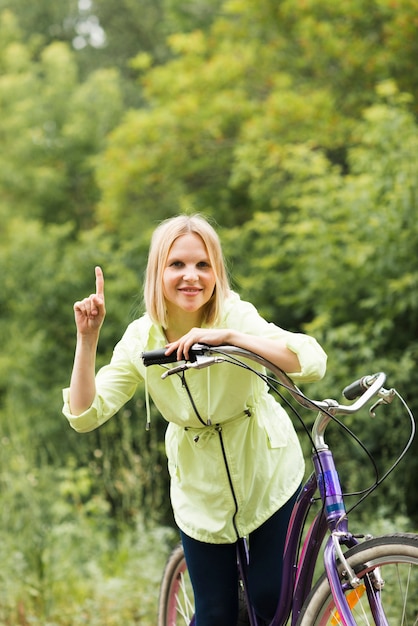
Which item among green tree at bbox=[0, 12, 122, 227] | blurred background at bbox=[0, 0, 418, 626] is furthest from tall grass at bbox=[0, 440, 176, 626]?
green tree at bbox=[0, 12, 122, 227]

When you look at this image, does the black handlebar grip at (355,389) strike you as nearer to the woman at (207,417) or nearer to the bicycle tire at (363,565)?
the woman at (207,417)

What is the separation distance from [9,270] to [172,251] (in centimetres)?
813

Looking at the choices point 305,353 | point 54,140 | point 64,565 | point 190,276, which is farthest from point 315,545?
point 54,140

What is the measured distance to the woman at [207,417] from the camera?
2.23m

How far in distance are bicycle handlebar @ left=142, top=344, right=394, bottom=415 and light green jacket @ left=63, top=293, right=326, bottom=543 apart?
9.9 inches

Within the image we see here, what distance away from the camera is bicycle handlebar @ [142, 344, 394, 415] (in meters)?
1.91

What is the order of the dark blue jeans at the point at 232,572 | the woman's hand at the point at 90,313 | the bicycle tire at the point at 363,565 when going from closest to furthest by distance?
the bicycle tire at the point at 363,565
the woman's hand at the point at 90,313
the dark blue jeans at the point at 232,572

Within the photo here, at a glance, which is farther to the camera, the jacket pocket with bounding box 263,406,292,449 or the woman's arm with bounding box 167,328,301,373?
the jacket pocket with bounding box 263,406,292,449

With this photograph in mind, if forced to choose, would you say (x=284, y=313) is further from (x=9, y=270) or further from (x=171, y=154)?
(x=9, y=270)

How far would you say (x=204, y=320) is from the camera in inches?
91.4

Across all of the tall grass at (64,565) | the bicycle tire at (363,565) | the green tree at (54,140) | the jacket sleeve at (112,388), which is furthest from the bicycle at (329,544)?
the green tree at (54,140)

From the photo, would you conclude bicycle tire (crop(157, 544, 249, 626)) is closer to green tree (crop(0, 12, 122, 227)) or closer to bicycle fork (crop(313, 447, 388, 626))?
bicycle fork (crop(313, 447, 388, 626))

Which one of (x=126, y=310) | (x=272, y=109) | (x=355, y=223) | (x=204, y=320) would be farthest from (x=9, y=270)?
(x=204, y=320)

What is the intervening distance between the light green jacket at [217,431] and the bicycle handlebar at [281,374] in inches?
9.9
